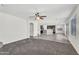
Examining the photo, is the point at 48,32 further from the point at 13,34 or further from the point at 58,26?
the point at 13,34

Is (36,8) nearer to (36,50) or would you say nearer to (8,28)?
(36,50)

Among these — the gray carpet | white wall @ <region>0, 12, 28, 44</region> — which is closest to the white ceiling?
white wall @ <region>0, 12, 28, 44</region>

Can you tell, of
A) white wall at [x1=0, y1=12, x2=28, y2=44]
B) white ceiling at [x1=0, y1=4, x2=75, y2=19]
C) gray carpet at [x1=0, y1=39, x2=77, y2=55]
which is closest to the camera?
white ceiling at [x1=0, y1=4, x2=75, y2=19]

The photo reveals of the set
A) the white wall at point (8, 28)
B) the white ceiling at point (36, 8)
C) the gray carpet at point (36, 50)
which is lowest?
the gray carpet at point (36, 50)

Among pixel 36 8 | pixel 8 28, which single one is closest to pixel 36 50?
pixel 36 8

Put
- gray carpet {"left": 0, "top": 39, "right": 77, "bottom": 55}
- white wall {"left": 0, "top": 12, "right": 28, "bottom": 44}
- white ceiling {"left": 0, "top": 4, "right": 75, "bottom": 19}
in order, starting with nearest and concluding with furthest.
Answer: white ceiling {"left": 0, "top": 4, "right": 75, "bottom": 19}, gray carpet {"left": 0, "top": 39, "right": 77, "bottom": 55}, white wall {"left": 0, "top": 12, "right": 28, "bottom": 44}

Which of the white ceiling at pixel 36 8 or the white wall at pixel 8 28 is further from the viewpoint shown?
the white wall at pixel 8 28

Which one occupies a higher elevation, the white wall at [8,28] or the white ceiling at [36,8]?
the white ceiling at [36,8]

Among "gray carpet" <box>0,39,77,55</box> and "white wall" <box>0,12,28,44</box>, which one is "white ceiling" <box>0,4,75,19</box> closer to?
"white wall" <box>0,12,28,44</box>

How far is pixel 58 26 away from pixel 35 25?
200 inches

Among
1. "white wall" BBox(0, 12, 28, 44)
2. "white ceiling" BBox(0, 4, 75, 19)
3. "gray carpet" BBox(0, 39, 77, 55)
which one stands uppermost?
"white ceiling" BBox(0, 4, 75, 19)

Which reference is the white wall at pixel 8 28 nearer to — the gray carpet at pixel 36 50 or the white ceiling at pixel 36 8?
the gray carpet at pixel 36 50

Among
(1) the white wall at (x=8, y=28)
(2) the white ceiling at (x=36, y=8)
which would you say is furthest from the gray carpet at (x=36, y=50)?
(2) the white ceiling at (x=36, y=8)

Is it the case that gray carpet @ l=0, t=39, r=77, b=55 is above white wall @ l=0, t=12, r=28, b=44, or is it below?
below
